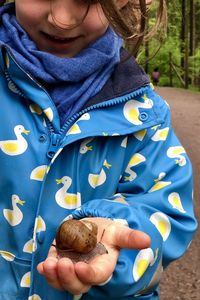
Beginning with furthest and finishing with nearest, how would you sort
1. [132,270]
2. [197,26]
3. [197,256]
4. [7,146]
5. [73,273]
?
[197,26] → [197,256] → [7,146] → [132,270] → [73,273]

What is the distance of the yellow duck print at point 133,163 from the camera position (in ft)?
6.38

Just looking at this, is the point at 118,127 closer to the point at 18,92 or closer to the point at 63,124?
the point at 63,124

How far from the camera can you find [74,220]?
1.70 m

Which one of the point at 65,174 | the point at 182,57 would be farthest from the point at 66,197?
the point at 182,57

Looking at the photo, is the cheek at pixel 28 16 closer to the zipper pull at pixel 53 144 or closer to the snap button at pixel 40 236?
the zipper pull at pixel 53 144

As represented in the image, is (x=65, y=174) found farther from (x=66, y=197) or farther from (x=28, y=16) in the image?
(x=28, y=16)

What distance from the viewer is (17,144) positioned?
6.20ft

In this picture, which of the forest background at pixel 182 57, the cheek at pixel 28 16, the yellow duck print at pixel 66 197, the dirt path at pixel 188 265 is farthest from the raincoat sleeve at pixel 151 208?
the forest background at pixel 182 57

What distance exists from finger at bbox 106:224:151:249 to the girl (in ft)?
0.63

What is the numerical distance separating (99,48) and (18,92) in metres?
0.34

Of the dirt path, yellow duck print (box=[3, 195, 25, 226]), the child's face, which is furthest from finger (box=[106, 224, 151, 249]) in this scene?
the dirt path

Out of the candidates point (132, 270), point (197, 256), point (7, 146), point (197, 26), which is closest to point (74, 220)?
point (132, 270)

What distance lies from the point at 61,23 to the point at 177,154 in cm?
63

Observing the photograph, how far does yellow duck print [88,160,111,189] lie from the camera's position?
1910 mm
